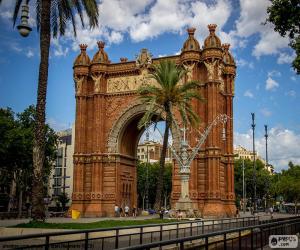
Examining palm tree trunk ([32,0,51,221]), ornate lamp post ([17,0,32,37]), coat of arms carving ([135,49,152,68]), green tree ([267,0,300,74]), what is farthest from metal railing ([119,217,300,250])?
coat of arms carving ([135,49,152,68])

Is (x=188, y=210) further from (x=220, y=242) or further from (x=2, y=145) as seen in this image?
(x=220, y=242)

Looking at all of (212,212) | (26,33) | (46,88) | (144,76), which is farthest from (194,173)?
(26,33)

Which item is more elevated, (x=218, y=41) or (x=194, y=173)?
(x=218, y=41)

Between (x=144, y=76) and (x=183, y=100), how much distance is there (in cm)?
1160

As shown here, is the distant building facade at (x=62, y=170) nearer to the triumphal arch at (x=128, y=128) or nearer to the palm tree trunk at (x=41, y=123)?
the triumphal arch at (x=128, y=128)

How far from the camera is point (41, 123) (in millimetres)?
25344

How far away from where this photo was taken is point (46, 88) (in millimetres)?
25938

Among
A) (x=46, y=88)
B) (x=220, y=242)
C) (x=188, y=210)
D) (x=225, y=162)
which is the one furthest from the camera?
(x=225, y=162)

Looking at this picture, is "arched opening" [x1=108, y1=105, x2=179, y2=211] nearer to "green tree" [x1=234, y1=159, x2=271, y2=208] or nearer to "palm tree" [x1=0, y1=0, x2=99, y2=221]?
"palm tree" [x1=0, y1=0, x2=99, y2=221]

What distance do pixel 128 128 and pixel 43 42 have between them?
81.4ft

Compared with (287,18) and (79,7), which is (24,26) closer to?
(287,18)

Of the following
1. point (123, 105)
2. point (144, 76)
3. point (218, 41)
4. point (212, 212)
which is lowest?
point (212, 212)

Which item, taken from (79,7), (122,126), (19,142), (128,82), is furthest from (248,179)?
(79,7)

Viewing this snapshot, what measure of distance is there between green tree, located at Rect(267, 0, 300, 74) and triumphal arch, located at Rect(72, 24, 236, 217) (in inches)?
1097
